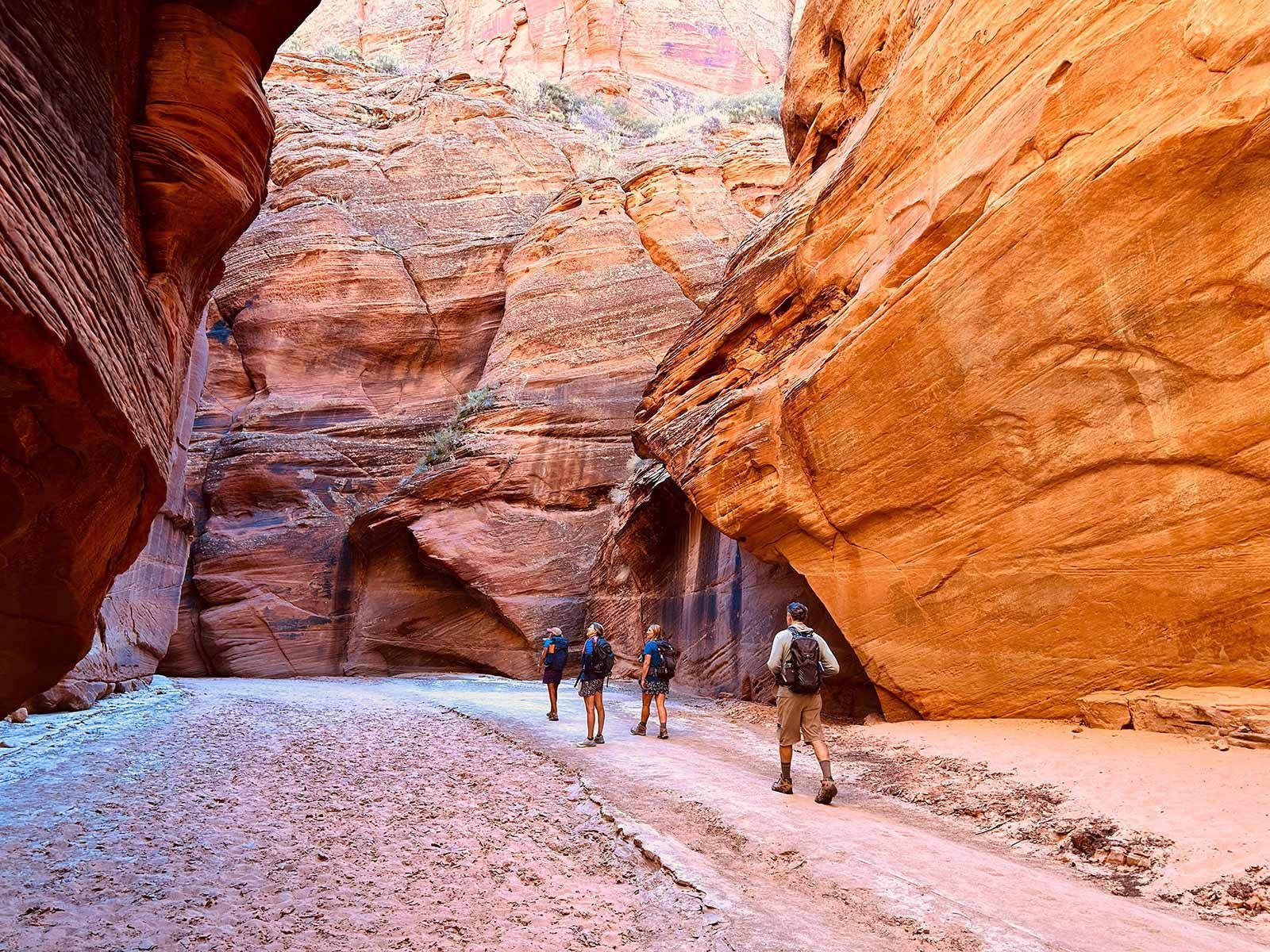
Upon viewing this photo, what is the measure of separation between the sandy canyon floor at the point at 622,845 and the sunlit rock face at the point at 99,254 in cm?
169

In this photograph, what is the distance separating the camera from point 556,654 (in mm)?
11039

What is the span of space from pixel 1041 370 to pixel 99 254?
7.98 meters

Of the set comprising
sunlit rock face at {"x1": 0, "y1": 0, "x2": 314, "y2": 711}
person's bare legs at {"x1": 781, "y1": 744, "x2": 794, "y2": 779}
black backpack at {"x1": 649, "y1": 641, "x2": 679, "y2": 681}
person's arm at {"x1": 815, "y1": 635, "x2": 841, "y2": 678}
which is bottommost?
person's bare legs at {"x1": 781, "y1": 744, "x2": 794, "y2": 779}

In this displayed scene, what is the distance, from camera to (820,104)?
14.5 meters

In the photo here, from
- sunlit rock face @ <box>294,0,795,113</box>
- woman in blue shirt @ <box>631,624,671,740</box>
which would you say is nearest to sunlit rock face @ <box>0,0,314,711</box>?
woman in blue shirt @ <box>631,624,671,740</box>


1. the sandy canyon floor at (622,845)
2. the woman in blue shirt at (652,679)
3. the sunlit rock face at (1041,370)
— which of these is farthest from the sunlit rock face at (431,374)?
the sandy canyon floor at (622,845)

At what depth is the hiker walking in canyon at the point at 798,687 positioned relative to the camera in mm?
6594

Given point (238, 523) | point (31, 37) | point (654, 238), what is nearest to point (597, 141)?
point (654, 238)

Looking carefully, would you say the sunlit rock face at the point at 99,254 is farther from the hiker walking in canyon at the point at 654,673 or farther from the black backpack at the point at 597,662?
the hiker walking in canyon at the point at 654,673

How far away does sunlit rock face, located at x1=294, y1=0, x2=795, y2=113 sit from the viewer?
50.4 meters

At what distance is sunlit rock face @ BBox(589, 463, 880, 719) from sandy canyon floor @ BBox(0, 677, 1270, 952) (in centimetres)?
392

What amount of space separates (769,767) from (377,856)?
172 inches

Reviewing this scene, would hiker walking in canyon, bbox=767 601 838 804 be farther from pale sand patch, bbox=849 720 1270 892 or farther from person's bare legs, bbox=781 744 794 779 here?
pale sand patch, bbox=849 720 1270 892

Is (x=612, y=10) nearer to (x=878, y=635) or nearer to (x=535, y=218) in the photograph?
(x=535, y=218)
